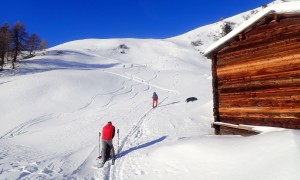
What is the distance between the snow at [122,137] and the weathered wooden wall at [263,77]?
96 centimetres

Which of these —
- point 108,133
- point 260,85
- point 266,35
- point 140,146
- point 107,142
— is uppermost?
point 266,35

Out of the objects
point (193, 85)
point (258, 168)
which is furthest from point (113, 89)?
point (258, 168)

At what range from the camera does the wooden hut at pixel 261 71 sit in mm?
11898

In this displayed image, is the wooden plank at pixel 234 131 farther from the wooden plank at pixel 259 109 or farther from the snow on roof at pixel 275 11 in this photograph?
the snow on roof at pixel 275 11

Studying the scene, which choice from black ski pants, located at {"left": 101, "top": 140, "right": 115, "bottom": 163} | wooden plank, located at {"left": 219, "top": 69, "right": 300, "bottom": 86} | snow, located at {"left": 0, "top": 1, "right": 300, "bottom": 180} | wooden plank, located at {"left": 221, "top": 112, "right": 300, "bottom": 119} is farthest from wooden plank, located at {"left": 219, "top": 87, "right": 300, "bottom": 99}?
black ski pants, located at {"left": 101, "top": 140, "right": 115, "bottom": 163}

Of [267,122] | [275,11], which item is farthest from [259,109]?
[275,11]

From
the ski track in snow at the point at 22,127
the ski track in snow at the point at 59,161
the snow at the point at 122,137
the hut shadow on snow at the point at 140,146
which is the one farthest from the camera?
the ski track in snow at the point at 22,127

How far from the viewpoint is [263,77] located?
43.3 ft

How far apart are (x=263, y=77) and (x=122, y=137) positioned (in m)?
8.20

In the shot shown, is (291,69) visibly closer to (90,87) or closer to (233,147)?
(233,147)

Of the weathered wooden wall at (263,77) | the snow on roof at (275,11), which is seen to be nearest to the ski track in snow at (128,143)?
the weathered wooden wall at (263,77)

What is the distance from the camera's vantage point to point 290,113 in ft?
39.3

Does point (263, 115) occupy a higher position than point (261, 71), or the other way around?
point (261, 71)

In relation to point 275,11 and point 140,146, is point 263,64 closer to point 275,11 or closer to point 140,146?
point 275,11
